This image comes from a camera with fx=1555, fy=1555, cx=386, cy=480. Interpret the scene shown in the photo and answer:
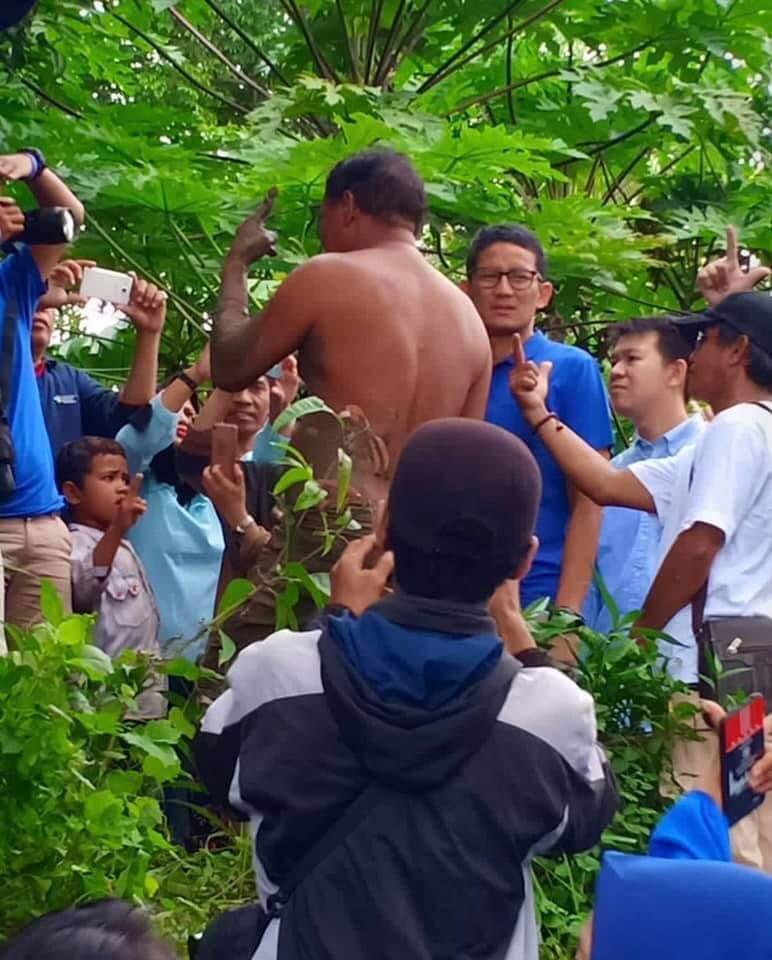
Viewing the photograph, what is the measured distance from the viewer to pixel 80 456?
4734 mm

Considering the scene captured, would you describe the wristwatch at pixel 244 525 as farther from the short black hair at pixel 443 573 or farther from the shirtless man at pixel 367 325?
the short black hair at pixel 443 573

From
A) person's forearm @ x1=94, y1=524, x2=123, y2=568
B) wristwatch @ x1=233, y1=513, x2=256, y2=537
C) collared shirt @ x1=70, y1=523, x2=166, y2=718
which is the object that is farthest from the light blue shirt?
wristwatch @ x1=233, y1=513, x2=256, y2=537

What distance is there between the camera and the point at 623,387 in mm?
5055

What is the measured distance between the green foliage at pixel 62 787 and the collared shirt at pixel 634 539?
2.30m

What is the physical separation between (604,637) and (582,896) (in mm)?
576

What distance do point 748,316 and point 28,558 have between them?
6.48ft

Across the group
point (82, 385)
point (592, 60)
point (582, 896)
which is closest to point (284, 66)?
point (592, 60)

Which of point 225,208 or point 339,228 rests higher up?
point 339,228

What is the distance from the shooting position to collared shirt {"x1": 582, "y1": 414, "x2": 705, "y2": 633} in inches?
191

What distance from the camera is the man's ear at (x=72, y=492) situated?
475 centimetres

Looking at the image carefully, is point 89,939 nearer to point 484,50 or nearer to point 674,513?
point 674,513

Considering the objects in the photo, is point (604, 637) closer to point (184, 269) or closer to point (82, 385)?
point (82, 385)

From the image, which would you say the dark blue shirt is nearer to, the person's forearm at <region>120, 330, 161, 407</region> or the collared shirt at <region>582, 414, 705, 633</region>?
the person's forearm at <region>120, 330, 161, 407</region>

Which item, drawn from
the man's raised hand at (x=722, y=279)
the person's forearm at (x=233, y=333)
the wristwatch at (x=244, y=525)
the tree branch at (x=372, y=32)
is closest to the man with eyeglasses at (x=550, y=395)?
the man's raised hand at (x=722, y=279)
